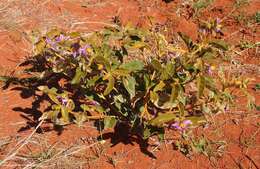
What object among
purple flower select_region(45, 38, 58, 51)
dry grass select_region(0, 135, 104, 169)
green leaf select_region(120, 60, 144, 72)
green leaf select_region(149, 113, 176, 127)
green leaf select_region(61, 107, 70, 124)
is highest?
purple flower select_region(45, 38, 58, 51)

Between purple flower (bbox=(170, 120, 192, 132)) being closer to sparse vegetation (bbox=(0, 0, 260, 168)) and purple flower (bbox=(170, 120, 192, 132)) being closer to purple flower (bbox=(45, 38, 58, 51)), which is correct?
sparse vegetation (bbox=(0, 0, 260, 168))

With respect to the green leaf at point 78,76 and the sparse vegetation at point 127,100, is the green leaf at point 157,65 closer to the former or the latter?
the sparse vegetation at point 127,100

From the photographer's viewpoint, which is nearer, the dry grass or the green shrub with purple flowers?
the green shrub with purple flowers

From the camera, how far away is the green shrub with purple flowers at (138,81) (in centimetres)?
228

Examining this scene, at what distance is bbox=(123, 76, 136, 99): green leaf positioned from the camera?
7.61ft

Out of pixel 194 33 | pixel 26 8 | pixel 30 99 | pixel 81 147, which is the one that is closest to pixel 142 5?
pixel 194 33

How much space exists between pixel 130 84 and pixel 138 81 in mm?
155

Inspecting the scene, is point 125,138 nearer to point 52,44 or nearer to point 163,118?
point 163,118

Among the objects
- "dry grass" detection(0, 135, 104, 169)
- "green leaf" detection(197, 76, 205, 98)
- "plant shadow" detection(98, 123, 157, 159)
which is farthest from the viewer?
"plant shadow" detection(98, 123, 157, 159)

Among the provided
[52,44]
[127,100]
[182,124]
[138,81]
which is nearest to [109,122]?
[127,100]

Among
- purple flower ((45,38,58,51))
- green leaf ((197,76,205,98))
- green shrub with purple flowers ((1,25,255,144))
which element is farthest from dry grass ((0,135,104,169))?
green leaf ((197,76,205,98))

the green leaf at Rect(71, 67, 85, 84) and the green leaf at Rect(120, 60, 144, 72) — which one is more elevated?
the green leaf at Rect(120, 60, 144, 72)

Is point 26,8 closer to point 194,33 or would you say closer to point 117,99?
point 194,33

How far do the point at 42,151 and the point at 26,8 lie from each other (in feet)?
5.95
